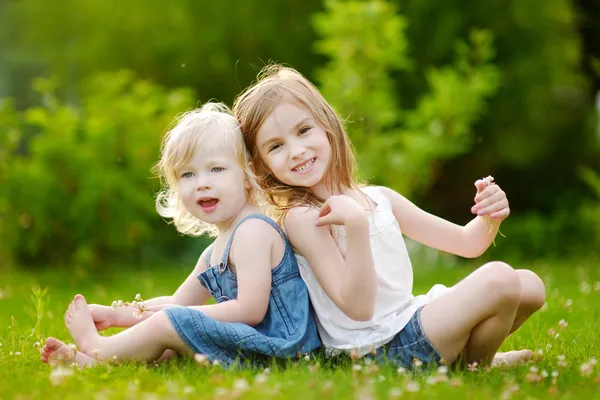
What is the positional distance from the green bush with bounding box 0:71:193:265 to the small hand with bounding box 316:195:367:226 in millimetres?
4465

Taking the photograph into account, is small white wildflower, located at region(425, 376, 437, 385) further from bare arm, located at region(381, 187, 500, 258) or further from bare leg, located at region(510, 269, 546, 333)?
bare arm, located at region(381, 187, 500, 258)

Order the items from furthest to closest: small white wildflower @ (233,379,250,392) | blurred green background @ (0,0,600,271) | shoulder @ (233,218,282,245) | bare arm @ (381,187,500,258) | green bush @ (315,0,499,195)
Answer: green bush @ (315,0,499,195), blurred green background @ (0,0,600,271), bare arm @ (381,187,500,258), shoulder @ (233,218,282,245), small white wildflower @ (233,379,250,392)

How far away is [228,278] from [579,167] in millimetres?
9136

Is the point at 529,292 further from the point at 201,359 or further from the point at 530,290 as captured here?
the point at 201,359

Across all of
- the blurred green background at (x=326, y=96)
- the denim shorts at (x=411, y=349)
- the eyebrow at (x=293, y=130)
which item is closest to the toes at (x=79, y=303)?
the eyebrow at (x=293, y=130)

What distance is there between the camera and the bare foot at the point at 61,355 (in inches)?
124

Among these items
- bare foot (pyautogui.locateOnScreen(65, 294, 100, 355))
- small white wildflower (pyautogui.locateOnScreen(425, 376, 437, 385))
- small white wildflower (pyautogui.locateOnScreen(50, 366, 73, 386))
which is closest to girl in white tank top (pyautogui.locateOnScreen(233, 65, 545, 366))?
small white wildflower (pyautogui.locateOnScreen(425, 376, 437, 385))

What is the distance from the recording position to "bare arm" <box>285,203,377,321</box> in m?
3.01

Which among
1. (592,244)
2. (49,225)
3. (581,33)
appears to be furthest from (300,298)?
(581,33)

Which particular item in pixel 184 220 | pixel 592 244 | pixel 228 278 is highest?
pixel 184 220

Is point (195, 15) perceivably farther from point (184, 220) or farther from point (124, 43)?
point (184, 220)

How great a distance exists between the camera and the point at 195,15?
1073 centimetres

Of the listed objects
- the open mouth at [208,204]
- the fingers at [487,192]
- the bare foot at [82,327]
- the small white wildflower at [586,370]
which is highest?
the open mouth at [208,204]

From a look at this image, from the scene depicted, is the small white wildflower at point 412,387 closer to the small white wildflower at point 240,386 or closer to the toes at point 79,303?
the small white wildflower at point 240,386
